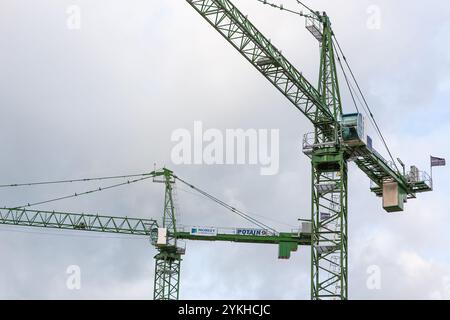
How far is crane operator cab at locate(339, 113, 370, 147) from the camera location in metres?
74.4

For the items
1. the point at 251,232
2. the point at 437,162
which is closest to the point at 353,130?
the point at 437,162

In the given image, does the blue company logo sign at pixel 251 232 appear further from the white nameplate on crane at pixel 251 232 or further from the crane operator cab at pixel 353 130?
the crane operator cab at pixel 353 130

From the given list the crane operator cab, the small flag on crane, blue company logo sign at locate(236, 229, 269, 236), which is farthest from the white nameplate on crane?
the crane operator cab

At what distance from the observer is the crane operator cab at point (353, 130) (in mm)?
74438

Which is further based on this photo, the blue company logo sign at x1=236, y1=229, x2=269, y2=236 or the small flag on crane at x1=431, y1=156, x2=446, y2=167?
the blue company logo sign at x1=236, y1=229, x2=269, y2=236

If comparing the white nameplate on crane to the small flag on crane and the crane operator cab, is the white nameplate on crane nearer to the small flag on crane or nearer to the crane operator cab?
the small flag on crane

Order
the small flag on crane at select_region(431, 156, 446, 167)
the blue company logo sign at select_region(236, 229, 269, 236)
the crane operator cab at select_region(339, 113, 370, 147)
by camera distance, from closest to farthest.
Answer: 1. the crane operator cab at select_region(339, 113, 370, 147)
2. the small flag on crane at select_region(431, 156, 446, 167)
3. the blue company logo sign at select_region(236, 229, 269, 236)

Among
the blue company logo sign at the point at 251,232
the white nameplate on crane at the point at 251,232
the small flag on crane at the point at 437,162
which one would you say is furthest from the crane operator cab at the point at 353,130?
the blue company logo sign at the point at 251,232

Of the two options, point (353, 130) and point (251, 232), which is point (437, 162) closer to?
point (353, 130)

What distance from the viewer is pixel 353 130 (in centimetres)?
7475

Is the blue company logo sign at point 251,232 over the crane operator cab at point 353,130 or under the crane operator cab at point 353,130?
under

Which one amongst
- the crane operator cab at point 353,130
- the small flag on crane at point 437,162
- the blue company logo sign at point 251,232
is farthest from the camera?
the blue company logo sign at point 251,232
